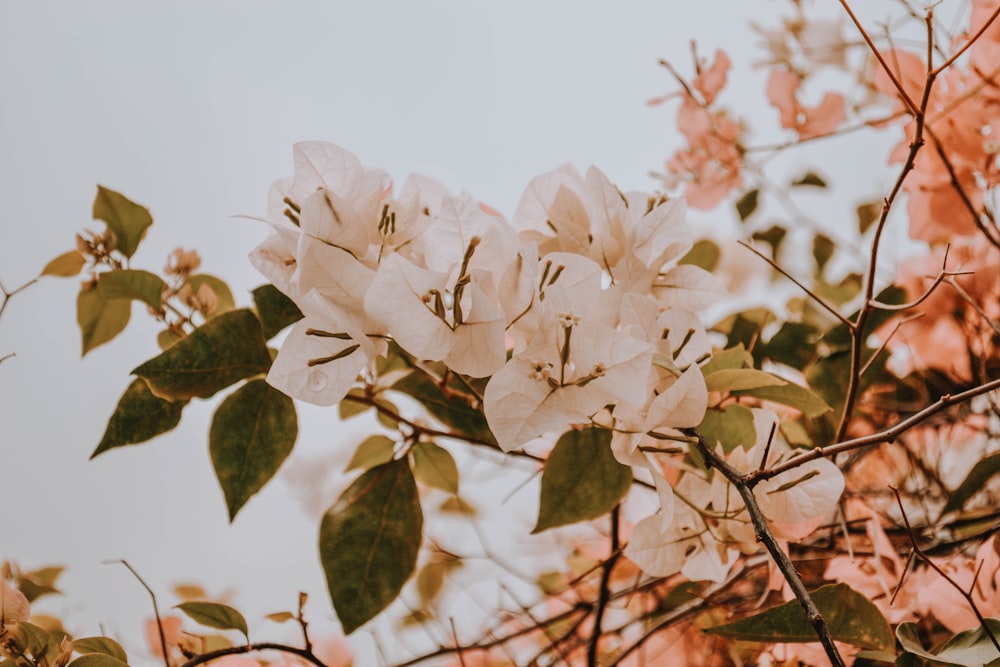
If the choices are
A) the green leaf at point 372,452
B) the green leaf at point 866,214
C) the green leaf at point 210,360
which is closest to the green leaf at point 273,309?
the green leaf at point 210,360

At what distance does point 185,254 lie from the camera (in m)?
0.47

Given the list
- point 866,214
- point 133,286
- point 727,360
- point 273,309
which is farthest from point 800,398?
point 866,214

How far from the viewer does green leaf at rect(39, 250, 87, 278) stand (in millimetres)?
476

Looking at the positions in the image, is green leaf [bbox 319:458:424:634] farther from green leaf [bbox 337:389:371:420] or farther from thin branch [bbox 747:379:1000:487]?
thin branch [bbox 747:379:1000:487]

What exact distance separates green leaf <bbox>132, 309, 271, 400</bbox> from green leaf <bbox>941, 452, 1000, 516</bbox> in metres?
0.40

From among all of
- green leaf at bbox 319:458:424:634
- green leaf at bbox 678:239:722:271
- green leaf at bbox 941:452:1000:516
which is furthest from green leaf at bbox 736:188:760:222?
green leaf at bbox 319:458:424:634

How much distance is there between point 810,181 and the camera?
2.82 feet

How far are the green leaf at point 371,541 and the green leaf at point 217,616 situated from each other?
0.06m

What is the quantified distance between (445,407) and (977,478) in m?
0.31

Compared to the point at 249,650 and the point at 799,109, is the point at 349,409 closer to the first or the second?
the point at 249,650

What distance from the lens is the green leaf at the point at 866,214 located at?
78cm

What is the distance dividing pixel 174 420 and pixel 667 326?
0.27 m

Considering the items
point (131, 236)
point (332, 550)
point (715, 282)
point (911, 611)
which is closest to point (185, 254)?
point (131, 236)

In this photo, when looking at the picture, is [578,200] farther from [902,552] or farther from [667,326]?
[902,552]
